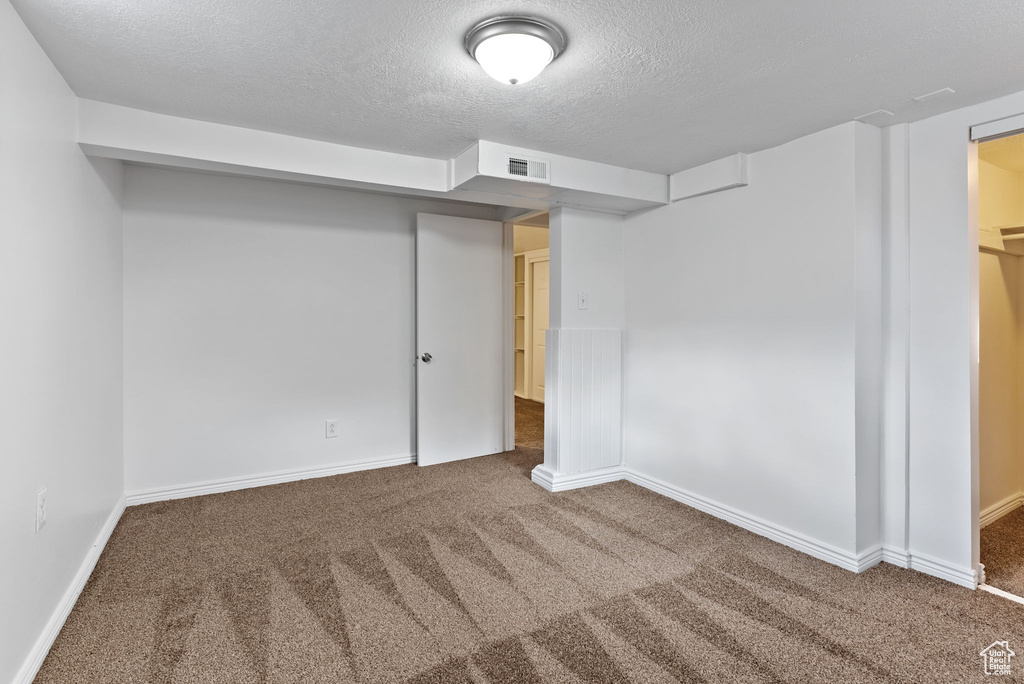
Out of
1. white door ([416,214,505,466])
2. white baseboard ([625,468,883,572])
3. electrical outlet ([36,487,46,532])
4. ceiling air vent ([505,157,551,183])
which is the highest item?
ceiling air vent ([505,157,551,183])

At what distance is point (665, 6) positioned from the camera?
1580 mm

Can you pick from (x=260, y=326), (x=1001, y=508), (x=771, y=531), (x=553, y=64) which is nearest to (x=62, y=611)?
(x=260, y=326)

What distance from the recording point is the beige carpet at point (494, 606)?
1774 mm

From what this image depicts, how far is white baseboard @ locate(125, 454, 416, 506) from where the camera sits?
331cm

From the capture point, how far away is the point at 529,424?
19.0 ft

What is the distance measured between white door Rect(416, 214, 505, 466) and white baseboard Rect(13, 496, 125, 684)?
1.95 meters

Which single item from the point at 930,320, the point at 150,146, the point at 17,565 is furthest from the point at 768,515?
the point at 150,146

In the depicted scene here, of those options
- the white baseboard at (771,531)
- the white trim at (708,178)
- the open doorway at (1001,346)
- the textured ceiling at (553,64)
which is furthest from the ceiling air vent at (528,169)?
the open doorway at (1001,346)

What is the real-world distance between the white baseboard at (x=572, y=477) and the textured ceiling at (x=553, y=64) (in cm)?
216

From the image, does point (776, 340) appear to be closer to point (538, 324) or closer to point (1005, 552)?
point (1005, 552)

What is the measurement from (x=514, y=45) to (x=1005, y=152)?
289 cm

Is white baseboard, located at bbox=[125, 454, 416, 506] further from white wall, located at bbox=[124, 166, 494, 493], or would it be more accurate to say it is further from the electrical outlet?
the electrical outlet

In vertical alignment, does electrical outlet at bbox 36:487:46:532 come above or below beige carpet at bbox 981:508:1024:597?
above

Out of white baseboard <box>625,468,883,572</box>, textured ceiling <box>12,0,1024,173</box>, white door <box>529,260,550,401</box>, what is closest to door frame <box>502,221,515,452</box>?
white baseboard <box>625,468,883,572</box>
